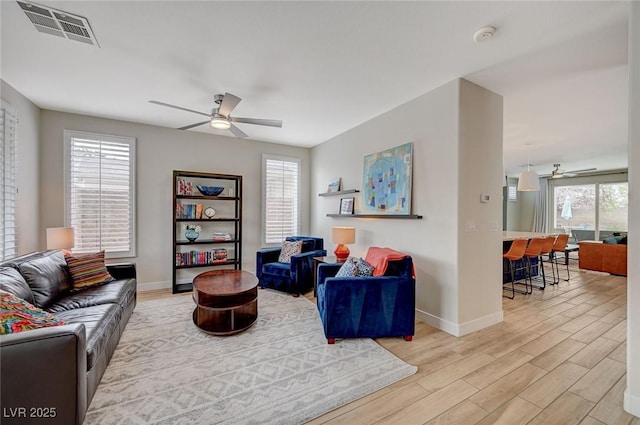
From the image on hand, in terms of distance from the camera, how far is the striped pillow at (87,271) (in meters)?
2.88

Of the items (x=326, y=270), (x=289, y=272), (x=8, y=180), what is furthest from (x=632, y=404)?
(x=8, y=180)

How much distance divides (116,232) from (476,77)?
534 centimetres

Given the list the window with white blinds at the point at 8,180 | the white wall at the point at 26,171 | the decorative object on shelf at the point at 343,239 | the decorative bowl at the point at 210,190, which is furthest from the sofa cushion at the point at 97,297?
the decorative object on shelf at the point at 343,239

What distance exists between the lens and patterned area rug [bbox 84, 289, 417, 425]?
1.76 metres

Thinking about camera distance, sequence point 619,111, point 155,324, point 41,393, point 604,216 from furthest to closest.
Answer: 1. point 604,216
2. point 619,111
3. point 155,324
4. point 41,393

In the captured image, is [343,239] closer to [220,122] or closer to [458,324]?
[458,324]

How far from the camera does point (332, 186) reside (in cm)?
513

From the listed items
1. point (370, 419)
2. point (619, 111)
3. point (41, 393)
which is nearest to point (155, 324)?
point (41, 393)

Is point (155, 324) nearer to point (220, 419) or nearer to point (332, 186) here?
point (220, 419)

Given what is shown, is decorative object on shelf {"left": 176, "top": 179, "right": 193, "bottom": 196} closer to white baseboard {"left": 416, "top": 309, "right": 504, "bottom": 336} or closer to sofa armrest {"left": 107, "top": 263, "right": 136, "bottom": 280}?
sofa armrest {"left": 107, "top": 263, "right": 136, "bottom": 280}


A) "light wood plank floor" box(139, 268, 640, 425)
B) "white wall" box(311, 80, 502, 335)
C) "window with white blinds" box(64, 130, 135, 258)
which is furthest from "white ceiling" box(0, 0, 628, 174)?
"light wood plank floor" box(139, 268, 640, 425)

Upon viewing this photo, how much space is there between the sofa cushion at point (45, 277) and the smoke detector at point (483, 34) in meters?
4.22

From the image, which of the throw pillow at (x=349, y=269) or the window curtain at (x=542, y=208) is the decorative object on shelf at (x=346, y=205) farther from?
the window curtain at (x=542, y=208)

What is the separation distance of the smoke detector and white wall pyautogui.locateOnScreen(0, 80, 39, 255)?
15.5 feet
